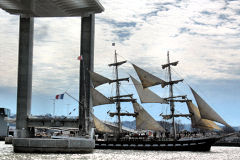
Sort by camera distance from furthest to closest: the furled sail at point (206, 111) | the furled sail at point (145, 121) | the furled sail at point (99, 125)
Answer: the furled sail at point (145, 121), the furled sail at point (99, 125), the furled sail at point (206, 111)

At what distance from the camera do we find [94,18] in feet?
354

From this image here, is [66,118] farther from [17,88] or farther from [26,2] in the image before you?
[26,2]

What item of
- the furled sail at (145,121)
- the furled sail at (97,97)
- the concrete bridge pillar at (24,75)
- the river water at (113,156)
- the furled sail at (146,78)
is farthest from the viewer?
Answer: the concrete bridge pillar at (24,75)

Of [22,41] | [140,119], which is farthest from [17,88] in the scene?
[140,119]

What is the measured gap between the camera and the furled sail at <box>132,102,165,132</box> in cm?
9850

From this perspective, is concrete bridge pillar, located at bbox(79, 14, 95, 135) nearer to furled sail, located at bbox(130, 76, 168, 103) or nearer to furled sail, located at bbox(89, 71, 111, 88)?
furled sail, located at bbox(89, 71, 111, 88)

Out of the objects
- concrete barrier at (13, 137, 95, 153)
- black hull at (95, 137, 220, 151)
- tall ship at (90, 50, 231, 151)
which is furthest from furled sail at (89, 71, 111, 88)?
concrete barrier at (13, 137, 95, 153)

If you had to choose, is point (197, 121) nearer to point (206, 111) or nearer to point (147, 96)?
point (206, 111)

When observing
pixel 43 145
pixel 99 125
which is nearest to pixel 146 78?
pixel 99 125

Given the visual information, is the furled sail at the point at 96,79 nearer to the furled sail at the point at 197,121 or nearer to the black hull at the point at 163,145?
the black hull at the point at 163,145

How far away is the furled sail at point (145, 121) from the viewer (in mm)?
98500

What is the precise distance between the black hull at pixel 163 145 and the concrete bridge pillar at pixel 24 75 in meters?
19.9

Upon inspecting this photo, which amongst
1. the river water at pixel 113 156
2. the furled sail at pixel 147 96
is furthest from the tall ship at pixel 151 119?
the river water at pixel 113 156

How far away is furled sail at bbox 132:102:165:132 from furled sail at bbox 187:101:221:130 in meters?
6.93
